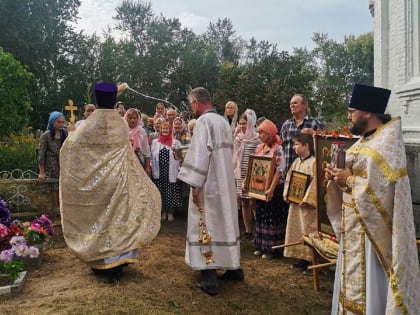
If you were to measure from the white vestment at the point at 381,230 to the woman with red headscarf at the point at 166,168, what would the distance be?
205 inches

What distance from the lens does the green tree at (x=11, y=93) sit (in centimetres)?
1297

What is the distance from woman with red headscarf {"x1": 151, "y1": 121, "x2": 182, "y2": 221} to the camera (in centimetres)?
830

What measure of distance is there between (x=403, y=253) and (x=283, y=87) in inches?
471

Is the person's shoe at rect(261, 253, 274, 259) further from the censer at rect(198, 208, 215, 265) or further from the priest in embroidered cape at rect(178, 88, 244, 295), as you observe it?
the censer at rect(198, 208, 215, 265)

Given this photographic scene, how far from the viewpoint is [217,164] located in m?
4.82

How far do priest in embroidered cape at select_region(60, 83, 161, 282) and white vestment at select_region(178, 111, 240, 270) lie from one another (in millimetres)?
641

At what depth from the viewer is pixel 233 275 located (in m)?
5.18

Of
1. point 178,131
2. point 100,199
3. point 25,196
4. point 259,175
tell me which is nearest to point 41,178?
point 25,196

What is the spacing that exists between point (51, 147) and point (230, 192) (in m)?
3.97

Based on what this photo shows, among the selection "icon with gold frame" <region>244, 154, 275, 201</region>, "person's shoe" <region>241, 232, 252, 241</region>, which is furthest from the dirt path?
"person's shoe" <region>241, 232, 252, 241</region>

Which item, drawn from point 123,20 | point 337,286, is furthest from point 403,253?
point 123,20

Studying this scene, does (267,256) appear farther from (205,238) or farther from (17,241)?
(17,241)

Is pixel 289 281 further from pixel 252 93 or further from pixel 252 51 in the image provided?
pixel 252 51

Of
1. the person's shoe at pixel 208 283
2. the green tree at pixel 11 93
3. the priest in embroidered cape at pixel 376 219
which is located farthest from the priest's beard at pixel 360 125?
the green tree at pixel 11 93
